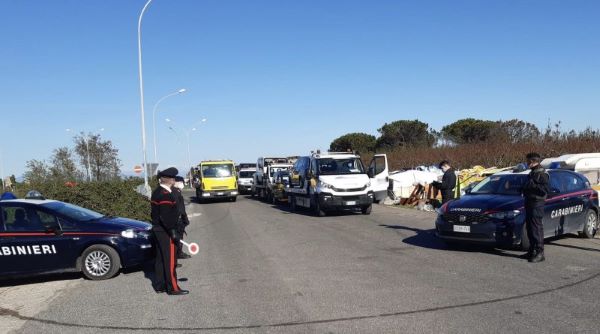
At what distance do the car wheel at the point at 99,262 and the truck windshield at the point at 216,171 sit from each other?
837 inches

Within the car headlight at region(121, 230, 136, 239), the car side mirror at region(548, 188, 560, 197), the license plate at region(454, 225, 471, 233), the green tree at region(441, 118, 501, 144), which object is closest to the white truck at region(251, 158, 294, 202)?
the license plate at region(454, 225, 471, 233)

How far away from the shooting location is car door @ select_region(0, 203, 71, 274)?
835cm

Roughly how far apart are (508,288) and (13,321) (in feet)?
20.5

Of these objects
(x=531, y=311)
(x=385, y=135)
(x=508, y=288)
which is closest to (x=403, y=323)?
(x=531, y=311)

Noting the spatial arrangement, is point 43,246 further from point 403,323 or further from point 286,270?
point 403,323

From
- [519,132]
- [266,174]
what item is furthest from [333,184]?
[519,132]

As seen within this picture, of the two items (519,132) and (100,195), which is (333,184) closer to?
(100,195)

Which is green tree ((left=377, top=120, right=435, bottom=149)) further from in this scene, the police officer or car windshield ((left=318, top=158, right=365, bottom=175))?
the police officer

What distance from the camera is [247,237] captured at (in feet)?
44.6

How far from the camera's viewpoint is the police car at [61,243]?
8.39 m

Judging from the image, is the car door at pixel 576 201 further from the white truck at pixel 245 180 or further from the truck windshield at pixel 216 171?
the white truck at pixel 245 180

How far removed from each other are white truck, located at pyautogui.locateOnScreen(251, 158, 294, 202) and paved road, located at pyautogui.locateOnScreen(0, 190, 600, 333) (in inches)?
739

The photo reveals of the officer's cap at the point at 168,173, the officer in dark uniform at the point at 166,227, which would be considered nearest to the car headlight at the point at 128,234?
the officer in dark uniform at the point at 166,227

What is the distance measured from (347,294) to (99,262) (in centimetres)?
421
